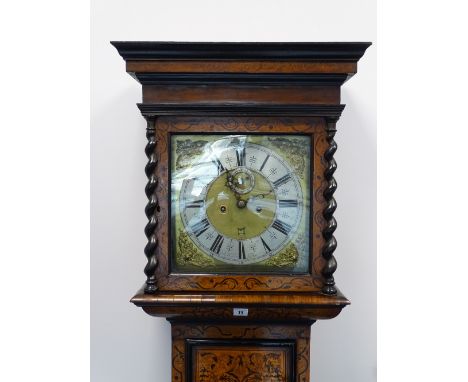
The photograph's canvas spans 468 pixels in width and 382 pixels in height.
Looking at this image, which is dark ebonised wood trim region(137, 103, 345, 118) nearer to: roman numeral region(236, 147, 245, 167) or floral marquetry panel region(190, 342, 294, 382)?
roman numeral region(236, 147, 245, 167)

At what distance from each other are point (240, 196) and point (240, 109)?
28 centimetres

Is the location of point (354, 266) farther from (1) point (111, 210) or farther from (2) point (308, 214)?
(1) point (111, 210)

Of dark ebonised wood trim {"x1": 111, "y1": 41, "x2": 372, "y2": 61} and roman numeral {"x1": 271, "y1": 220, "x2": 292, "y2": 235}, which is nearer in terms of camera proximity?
dark ebonised wood trim {"x1": 111, "y1": 41, "x2": 372, "y2": 61}

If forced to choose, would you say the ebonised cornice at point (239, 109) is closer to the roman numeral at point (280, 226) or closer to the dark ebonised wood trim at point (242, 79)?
the dark ebonised wood trim at point (242, 79)

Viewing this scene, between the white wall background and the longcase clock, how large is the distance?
0.33m

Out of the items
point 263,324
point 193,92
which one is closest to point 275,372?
point 263,324

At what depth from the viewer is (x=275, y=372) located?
141 cm

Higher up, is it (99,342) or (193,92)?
(193,92)

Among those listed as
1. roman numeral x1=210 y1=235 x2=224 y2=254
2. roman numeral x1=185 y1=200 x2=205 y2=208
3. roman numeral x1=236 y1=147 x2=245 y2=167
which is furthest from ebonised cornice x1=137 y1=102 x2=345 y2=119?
roman numeral x1=210 y1=235 x2=224 y2=254

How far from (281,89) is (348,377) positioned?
3.79ft

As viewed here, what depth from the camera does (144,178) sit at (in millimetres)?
1636

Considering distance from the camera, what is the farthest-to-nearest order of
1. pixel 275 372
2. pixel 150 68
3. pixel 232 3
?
1. pixel 232 3
2. pixel 275 372
3. pixel 150 68

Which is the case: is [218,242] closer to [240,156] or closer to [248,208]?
[248,208]

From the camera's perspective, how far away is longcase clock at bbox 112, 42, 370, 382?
1311 mm
